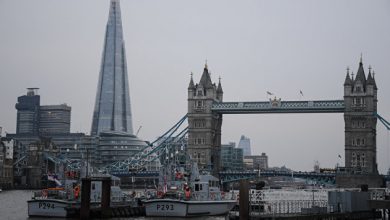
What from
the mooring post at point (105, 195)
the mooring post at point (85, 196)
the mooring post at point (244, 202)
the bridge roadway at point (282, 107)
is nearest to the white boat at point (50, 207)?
the mooring post at point (105, 195)

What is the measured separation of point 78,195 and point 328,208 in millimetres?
25433

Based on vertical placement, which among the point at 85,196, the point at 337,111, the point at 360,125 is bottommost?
the point at 85,196

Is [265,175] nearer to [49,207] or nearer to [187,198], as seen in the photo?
[187,198]

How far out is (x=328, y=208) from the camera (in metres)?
65.7

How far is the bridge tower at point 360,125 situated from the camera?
146 metres

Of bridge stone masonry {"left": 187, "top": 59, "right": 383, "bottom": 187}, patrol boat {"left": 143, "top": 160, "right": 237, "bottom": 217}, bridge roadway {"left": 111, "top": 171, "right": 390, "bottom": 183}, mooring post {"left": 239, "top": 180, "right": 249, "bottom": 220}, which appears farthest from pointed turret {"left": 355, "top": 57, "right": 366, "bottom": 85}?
mooring post {"left": 239, "top": 180, "right": 249, "bottom": 220}

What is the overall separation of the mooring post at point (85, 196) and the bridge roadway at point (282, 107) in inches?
3476

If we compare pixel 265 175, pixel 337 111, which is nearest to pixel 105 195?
pixel 265 175

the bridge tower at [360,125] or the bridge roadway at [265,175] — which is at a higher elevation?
the bridge tower at [360,125]

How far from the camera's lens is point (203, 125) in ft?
523

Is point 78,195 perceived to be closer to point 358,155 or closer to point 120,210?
point 120,210

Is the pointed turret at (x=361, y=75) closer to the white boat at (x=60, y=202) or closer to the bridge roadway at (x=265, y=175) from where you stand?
the bridge roadway at (x=265, y=175)

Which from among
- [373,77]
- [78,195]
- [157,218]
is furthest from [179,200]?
[373,77]

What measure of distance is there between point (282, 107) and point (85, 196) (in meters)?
89.8
